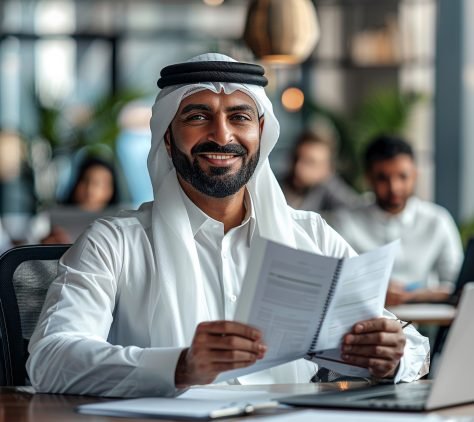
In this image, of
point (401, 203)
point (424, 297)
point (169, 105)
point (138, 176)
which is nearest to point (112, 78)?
point (138, 176)

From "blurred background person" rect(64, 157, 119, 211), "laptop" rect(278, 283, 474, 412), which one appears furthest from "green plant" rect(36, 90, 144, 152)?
"laptop" rect(278, 283, 474, 412)

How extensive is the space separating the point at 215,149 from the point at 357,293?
2.50 feet

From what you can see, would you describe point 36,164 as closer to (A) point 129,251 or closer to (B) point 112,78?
(B) point 112,78

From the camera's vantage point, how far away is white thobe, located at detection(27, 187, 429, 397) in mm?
2426

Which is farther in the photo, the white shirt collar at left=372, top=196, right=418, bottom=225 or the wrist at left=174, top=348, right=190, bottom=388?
the white shirt collar at left=372, top=196, right=418, bottom=225

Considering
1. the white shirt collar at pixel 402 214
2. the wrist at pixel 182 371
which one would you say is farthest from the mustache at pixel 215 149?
the white shirt collar at pixel 402 214

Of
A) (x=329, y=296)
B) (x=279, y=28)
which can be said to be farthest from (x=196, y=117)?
(x=279, y=28)

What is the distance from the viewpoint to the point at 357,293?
2.37 m

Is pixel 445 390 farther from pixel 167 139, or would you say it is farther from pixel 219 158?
pixel 167 139

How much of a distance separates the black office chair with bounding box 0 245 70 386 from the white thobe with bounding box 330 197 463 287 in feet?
13.6

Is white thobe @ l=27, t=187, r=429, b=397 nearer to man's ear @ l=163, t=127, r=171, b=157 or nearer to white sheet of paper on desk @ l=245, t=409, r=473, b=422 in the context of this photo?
man's ear @ l=163, t=127, r=171, b=157

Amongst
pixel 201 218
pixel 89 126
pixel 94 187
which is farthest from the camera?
pixel 89 126

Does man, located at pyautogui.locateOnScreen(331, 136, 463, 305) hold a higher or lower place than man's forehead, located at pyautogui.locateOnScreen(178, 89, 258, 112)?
lower

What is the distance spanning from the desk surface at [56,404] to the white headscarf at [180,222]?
0.94 feet
